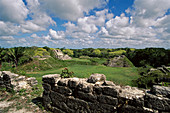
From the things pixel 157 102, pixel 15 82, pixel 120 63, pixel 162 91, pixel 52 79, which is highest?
pixel 162 91

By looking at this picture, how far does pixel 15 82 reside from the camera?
812cm

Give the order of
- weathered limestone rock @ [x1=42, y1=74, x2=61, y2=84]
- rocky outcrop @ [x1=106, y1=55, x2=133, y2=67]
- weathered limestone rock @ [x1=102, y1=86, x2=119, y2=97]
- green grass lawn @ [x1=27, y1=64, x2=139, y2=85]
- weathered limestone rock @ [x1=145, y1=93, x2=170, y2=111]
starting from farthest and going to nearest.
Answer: rocky outcrop @ [x1=106, y1=55, x2=133, y2=67], green grass lawn @ [x1=27, y1=64, x2=139, y2=85], weathered limestone rock @ [x1=42, y1=74, x2=61, y2=84], weathered limestone rock @ [x1=102, y1=86, x2=119, y2=97], weathered limestone rock @ [x1=145, y1=93, x2=170, y2=111]

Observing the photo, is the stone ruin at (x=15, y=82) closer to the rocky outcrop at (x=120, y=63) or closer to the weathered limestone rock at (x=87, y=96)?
the weathered limestone rock at (x=87, y=96)

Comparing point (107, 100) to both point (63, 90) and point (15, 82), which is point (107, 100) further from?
point (15, 82)

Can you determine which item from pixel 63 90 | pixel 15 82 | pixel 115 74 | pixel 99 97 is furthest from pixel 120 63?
pixel 99 97

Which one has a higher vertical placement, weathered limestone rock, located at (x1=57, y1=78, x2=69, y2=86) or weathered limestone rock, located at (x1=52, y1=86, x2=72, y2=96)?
weathered limestone rock, located at (x1=57, y1=78, x2=69, y2=86)

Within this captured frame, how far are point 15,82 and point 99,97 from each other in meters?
7.45

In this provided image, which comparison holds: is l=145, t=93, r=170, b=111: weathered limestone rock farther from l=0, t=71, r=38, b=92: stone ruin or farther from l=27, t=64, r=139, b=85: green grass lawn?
l=27, t=64, r=139, b=85: green grass lawn

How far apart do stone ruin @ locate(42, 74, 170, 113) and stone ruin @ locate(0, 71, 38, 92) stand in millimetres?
3834

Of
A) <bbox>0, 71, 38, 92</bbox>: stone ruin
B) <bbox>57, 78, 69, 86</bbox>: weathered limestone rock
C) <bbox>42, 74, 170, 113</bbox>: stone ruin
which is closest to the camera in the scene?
<bbox>42, 74, 170, 113</bbox>: stone ruin

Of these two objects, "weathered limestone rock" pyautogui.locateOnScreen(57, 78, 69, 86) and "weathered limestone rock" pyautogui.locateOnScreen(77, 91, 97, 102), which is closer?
"weathered limestone rock" pyautogui.locateOnScreen(77, 91, 97, 102)

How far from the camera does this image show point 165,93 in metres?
3.29

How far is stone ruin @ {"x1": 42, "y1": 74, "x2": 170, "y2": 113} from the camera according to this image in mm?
3374

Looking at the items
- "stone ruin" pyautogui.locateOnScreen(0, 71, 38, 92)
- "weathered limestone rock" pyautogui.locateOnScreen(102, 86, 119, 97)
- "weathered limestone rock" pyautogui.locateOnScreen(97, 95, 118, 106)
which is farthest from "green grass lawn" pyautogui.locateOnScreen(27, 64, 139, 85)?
"weathered limestone rock" pyautogui.locateOnScreen(102, 86, 119, 97)
